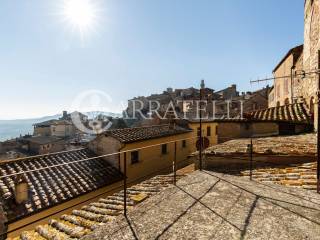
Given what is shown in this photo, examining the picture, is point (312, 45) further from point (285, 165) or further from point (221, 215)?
point (221, 215)

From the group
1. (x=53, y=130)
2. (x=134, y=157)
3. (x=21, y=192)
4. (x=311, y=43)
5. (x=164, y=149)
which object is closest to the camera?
(x=21, y=192)

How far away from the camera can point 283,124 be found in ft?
46.5

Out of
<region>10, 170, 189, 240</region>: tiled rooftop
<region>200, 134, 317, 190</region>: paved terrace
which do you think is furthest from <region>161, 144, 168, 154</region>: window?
<region>10, 170, 189, 240</region>: tiled rooftop

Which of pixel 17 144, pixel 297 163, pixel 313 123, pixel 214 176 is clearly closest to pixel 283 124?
pixel 313 123

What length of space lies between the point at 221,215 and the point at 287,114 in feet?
43.2

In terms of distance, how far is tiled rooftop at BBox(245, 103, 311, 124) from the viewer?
13652mm

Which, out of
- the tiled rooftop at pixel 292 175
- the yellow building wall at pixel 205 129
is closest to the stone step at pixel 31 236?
the tiled rooftop at pixel 292 175

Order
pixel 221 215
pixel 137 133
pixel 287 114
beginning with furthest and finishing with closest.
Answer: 1. pixel 137 133
2. pixel 287 114
3. pixel 221 215

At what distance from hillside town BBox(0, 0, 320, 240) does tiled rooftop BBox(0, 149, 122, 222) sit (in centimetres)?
Answer: 6

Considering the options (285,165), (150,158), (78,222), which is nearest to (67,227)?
(78,222)

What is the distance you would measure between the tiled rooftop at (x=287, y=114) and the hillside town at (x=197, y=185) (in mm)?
61

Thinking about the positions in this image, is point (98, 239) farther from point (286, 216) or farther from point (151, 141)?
point (151, 141)

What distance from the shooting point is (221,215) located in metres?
3.80

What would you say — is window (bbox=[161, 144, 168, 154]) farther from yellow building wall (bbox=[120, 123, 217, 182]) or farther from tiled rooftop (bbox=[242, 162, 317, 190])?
tiled rooftop (bbox=[242, 162, 317, 190])
